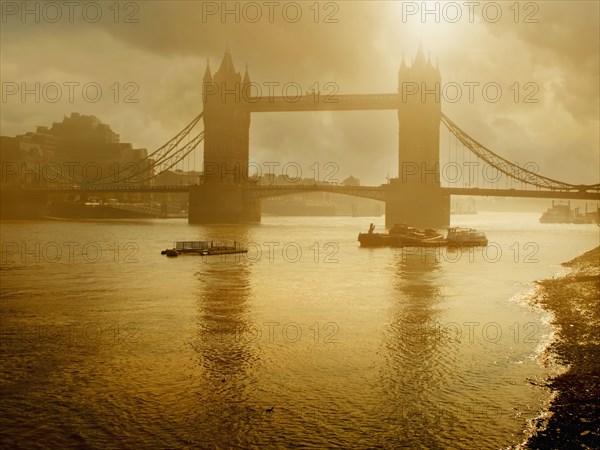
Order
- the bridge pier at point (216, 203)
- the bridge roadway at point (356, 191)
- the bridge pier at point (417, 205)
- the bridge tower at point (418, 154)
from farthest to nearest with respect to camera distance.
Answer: the bridge pier at point (216, 203)
the bridge tower at point (418, 154)
the bridge pier at point (417, 205)
the bridge roadway at point (356, 191)

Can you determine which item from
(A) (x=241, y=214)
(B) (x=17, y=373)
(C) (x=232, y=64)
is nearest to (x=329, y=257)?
(B) (x=17, y=373)

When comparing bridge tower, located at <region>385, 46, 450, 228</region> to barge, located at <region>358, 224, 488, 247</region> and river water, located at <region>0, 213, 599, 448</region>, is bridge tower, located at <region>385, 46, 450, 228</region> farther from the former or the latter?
river water, located at <region>0, 213, 599, 448</region>

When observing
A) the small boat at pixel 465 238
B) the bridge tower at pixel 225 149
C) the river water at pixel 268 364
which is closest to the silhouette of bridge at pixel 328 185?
the bridge tower at pixel 225 149

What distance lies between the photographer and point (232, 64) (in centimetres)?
13675

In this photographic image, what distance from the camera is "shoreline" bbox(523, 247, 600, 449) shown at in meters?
9.88

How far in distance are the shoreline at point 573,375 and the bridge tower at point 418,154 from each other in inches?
3132

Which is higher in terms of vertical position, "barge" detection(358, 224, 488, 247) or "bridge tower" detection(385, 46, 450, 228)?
"bridge tower" detection(385, 46, 450, 228)

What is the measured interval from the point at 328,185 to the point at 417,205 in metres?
18.4

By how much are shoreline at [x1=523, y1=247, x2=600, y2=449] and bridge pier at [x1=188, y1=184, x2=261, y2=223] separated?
91592 mm

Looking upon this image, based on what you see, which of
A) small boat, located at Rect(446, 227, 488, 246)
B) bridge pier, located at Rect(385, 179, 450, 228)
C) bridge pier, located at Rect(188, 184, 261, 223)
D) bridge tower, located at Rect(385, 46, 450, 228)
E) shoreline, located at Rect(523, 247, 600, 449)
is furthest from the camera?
bridge pier, located at Rect(188, 184, 261, 223)

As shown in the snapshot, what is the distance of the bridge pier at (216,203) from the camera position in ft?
373

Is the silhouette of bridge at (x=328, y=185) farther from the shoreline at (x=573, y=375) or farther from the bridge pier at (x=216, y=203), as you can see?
the shoreline at (x=573, y=375)

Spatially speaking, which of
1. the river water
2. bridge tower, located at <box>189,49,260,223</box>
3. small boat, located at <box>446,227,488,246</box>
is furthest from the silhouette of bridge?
the river water

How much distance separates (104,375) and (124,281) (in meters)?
17.5
